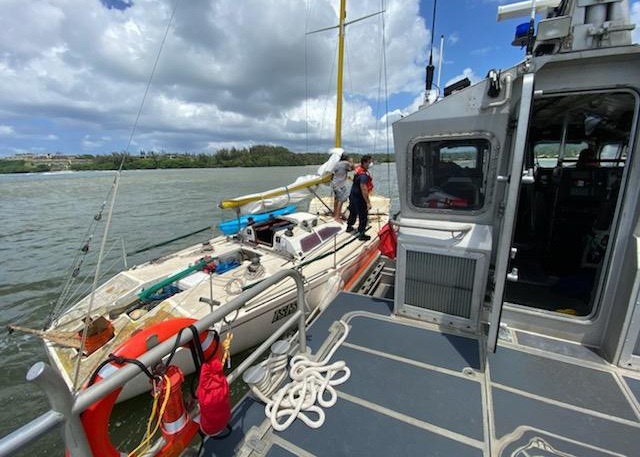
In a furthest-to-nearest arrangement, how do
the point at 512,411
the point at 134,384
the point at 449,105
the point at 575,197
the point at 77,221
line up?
the point at 77,221, the point at 575,197, the point at 134,384, the point at 449,105, the point at 512,411

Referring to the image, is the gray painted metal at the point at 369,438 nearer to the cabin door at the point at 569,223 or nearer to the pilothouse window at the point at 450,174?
the cabin door at the point at 569,223

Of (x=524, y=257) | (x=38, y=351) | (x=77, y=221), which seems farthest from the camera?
(x=77, y=221)

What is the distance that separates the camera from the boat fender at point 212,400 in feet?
4.86

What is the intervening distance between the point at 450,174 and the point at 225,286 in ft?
12.2

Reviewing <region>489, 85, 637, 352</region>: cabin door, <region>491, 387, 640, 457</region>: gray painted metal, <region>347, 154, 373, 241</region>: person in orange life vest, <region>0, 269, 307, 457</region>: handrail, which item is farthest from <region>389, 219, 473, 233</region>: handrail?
<region>347, 154, 373, 241</region>: person in orange life vest

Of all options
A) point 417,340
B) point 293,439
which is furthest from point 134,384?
point 417,340

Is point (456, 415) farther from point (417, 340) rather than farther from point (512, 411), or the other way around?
point (417, 340)

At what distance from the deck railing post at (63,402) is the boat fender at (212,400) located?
479 millimetres

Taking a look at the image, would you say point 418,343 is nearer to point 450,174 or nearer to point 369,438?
point 369,438

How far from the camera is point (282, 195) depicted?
278 inches

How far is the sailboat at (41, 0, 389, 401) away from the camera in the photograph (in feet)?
12.2

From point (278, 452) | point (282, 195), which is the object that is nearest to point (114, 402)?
point (278, 452)

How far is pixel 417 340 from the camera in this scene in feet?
8.82

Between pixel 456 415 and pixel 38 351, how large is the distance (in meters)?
6.71
